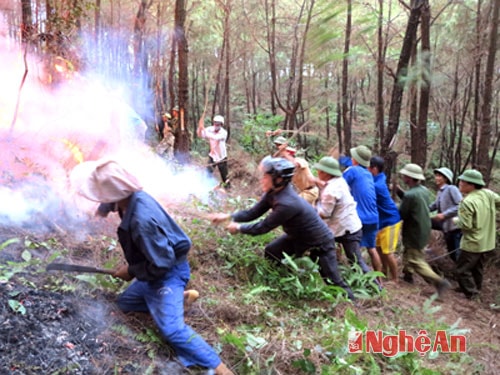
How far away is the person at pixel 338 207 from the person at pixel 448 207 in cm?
215

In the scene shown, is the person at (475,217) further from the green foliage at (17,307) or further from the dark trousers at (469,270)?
the green foliage at (17,307)

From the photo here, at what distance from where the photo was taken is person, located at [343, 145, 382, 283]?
5624mm

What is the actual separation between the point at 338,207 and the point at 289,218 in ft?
3.85

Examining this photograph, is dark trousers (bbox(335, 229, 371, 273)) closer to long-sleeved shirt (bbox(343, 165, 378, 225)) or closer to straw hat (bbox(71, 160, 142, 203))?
long-sleeved shirt (bbox(343, 165, 378, 225))

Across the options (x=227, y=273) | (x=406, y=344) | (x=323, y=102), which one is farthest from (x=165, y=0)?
(x=406, y=344)

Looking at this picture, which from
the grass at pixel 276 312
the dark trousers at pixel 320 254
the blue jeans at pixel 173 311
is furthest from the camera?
the dark trousers at pixel 320 254

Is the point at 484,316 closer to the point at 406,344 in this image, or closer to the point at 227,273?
the point at 406,344

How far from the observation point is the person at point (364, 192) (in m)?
5.62

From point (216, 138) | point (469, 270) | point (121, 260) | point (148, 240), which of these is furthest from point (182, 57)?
point (469, 270)

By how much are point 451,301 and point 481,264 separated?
0.85 metres

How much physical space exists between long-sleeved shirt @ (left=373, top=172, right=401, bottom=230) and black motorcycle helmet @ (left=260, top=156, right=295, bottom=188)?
2341 mm

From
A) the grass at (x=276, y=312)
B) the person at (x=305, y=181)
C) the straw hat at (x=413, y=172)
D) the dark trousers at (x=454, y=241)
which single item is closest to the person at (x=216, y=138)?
the person at (x=305, y=181)

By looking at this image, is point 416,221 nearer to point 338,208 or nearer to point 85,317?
point 338,208

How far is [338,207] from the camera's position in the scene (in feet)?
17.0
